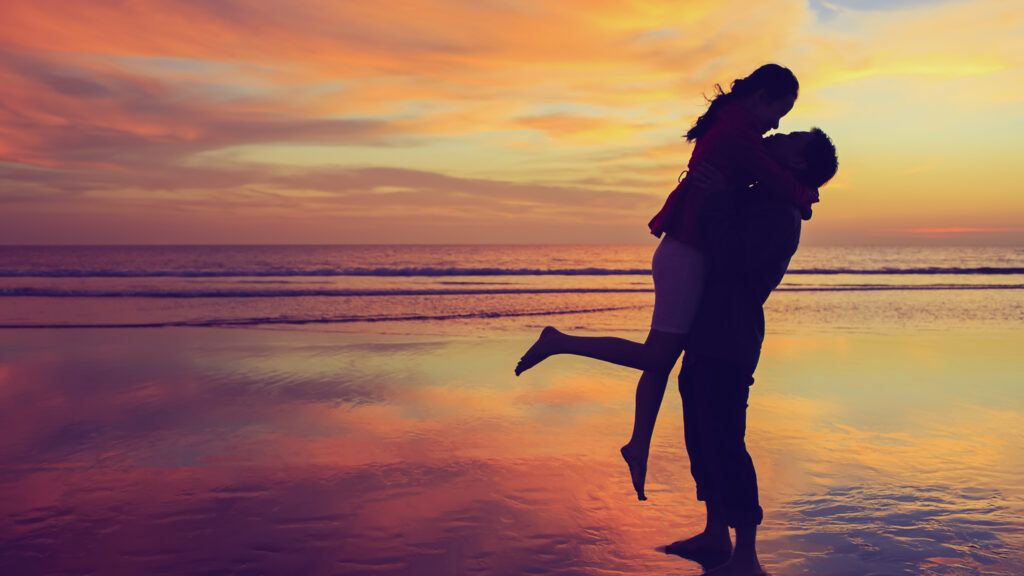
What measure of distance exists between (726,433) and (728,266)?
719 mm

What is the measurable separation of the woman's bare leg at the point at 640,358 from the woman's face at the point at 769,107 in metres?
0.96

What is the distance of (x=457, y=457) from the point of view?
4566 millimetres

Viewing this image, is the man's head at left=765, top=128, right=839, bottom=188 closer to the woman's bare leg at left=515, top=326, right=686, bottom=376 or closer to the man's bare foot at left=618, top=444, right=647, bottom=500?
the woman's bare leg at left=515, top=326, right=686, bottom=376

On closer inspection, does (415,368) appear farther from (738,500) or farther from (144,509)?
(738,500)

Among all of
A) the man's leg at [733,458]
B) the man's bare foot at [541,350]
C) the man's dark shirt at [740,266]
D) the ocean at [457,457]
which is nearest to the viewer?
the man's dark shirt at [740,266]

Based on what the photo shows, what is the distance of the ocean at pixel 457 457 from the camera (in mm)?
3197

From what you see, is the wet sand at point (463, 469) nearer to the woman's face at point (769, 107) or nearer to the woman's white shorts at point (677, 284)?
the woman's white shorts at point (677, 284)

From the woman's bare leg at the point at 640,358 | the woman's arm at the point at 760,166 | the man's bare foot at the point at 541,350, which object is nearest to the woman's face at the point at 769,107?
the woman's arm at the point at 760,166

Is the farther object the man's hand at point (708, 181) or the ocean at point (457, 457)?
the ocean at point (457, 457)

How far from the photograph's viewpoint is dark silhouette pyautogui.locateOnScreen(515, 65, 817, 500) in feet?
9.53

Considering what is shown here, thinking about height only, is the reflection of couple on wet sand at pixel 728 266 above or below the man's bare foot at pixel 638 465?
above

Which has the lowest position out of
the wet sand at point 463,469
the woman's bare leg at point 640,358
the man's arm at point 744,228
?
the wet sand at point 463,469

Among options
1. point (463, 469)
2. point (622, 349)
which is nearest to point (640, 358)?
point (622, 349)

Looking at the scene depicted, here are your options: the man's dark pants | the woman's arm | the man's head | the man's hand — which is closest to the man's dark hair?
the man's head
